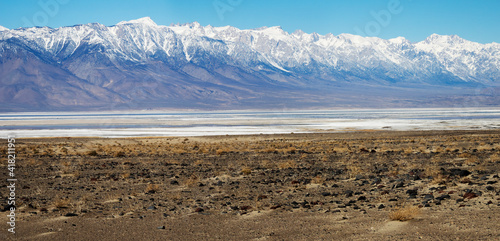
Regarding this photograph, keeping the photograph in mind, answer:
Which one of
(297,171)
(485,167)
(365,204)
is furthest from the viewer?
(297,171)

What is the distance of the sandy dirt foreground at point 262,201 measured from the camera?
10.3 metres

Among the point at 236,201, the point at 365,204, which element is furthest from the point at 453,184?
the point at 236,201

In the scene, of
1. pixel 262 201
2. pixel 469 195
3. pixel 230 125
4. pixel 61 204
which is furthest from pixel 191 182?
pixel 230 125

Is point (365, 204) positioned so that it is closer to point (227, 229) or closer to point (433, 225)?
point (433, 225)

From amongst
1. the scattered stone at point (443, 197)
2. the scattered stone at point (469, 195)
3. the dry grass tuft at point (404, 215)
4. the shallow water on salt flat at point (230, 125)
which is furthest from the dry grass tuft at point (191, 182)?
the shallow water on salt flat at point (230, 125)

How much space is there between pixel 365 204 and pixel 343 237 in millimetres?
3366

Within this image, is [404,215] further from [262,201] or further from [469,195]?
[262,201]

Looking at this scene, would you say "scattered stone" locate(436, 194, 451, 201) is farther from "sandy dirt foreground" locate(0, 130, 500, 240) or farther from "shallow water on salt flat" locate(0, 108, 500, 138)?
"shallow water on salt flat" locate(0, 108, 500, 138)

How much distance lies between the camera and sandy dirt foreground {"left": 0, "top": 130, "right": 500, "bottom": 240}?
10.3m

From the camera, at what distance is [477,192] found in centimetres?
1314

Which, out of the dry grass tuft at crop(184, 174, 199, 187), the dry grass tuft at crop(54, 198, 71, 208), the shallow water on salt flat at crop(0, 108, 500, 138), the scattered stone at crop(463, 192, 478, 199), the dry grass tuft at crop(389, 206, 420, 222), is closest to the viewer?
the dry grass tuft at crop(389, 206, 420, 222)

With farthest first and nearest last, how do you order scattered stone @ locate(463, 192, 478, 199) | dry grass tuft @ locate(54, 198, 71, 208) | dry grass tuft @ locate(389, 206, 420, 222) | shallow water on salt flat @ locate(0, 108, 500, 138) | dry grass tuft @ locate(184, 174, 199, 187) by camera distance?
shallow water on salt flat @ locate(0, 108, 500, 138) < dry grass tuft @ locate(184, 174, 199, 187) < dry grass tuft @ locate(54, 198, 71, 208) < scattered stone @ locate(463, 192, 478, 199) < dry grass tuft @ locate(389, 206, 420, 222)

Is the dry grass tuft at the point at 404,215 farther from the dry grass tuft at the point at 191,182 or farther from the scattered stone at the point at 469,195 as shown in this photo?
the dry grass tuft at the point at 191,182

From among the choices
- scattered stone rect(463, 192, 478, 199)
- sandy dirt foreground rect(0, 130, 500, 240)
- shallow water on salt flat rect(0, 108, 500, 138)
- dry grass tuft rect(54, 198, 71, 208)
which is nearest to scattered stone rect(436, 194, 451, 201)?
sandy dirt foreground rect(0, 130, 500, 240)
